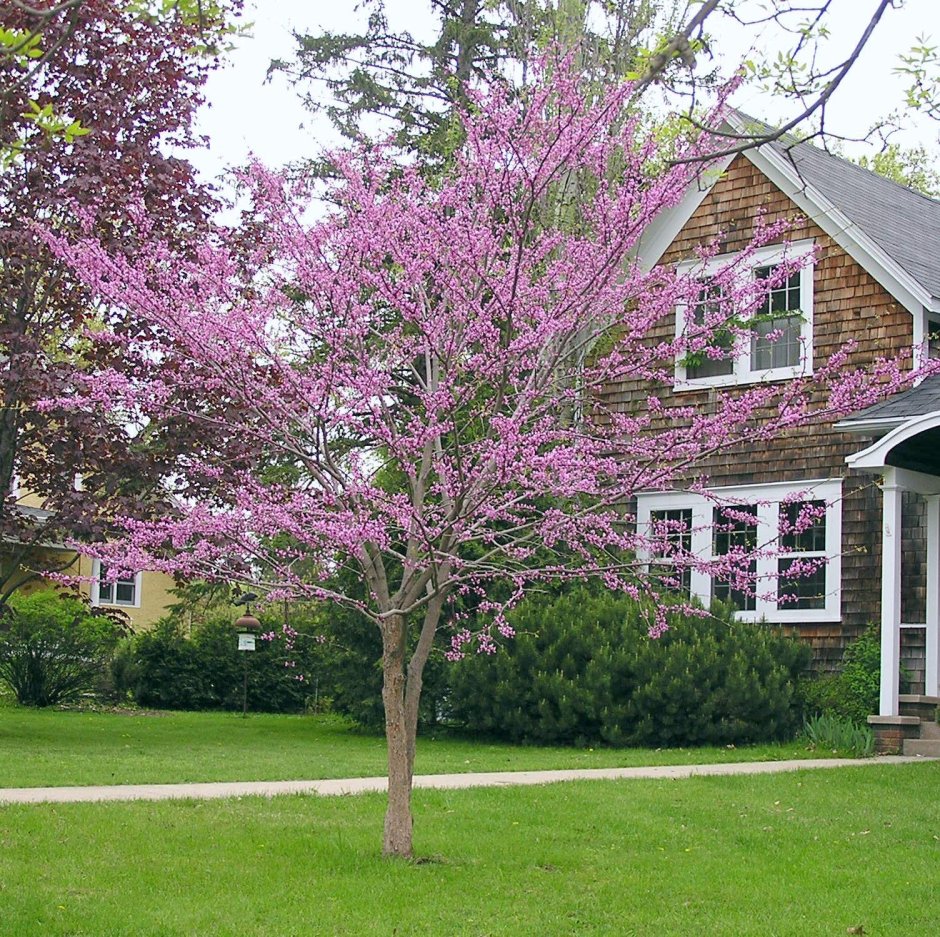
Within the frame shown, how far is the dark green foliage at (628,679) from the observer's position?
49.4 ft

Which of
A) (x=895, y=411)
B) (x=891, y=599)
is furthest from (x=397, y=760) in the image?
(x=895, y=411)

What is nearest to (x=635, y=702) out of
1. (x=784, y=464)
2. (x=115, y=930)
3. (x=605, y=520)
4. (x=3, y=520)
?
(x=784, y=464)

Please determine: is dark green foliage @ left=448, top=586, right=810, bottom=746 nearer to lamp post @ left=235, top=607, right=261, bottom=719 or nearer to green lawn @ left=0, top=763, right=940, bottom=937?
lamp post @ left=235, top=607, right=261, bottom=719

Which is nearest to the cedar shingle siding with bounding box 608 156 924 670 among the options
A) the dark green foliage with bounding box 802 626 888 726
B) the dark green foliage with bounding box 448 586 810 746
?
the dark green foliage with bounding box 802 626 888 726

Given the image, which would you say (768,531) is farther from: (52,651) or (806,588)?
(52,651)

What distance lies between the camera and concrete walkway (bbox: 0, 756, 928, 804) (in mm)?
9719

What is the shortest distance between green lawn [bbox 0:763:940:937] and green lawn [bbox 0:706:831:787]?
209cm

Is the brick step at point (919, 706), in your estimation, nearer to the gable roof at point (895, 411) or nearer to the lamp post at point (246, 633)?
the gable roof at point (895, 411)

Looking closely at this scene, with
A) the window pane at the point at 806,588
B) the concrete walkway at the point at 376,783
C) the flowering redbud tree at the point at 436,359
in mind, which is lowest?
the concrete walkway at the point at 376,783

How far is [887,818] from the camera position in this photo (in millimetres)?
9477

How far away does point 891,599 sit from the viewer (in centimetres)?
1412

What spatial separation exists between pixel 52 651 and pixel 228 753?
7.65m

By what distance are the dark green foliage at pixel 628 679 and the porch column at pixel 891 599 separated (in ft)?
4.45

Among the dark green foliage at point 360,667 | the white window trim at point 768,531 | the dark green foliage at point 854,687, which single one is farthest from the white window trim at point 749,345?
the dark green foliage at point 360,667
